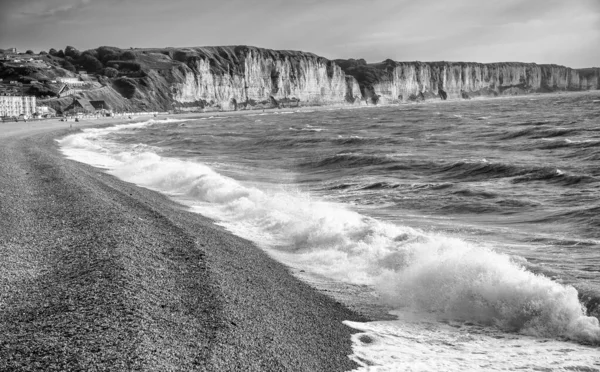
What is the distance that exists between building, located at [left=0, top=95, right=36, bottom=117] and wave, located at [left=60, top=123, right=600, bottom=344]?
289ft

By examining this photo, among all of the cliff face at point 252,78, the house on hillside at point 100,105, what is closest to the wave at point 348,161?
the house on hillside at point 100,105

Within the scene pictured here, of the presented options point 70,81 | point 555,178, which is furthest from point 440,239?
point 70,81

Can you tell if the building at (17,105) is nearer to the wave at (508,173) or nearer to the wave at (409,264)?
the wave at (508,173)

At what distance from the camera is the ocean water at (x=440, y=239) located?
632cm

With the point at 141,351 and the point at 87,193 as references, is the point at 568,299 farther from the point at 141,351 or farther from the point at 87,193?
the point at 87,193

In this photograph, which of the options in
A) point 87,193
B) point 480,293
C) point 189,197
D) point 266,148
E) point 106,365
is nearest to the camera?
point 106,365

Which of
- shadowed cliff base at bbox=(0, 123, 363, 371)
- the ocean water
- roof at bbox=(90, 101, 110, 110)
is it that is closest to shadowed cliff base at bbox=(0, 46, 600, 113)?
roof at bbox=(90, 101, 110, 110)

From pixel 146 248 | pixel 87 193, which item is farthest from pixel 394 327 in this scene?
pixel 87 193

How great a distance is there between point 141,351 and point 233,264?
383 cm

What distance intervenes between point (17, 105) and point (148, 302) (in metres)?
100

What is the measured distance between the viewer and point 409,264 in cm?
904

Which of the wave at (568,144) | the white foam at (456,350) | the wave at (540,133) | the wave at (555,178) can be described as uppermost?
the wave at (540,133)

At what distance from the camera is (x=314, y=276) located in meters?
9.01

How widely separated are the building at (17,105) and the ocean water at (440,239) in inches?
2977
